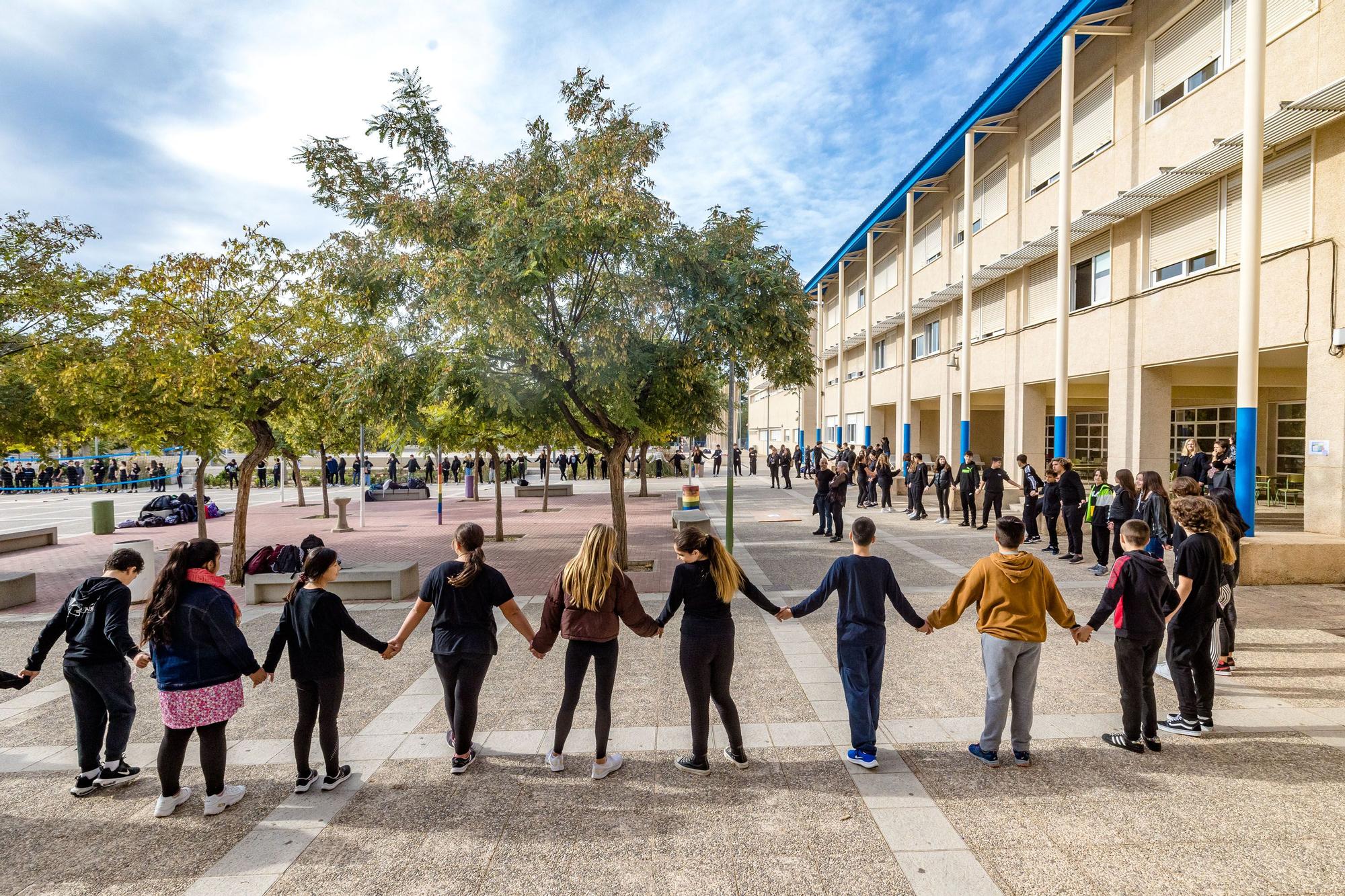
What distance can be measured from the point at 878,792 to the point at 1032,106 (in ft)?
67.4

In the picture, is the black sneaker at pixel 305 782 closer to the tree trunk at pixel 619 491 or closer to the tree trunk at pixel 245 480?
the tree trunk at pixel 619 491

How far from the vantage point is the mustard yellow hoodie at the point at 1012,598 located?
4.19m

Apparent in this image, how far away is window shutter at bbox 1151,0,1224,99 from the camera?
41.1 feet

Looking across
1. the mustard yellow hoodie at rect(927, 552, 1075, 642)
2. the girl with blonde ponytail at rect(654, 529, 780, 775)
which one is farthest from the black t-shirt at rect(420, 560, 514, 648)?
the mustard yellow hoodie at rect(927, 552, 1075, 642)

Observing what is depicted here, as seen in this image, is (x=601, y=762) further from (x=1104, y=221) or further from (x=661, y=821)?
(x=1104, y=221)

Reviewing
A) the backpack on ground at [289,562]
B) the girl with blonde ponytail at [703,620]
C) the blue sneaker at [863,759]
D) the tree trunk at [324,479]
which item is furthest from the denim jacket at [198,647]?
the tree trunk at [324,479]

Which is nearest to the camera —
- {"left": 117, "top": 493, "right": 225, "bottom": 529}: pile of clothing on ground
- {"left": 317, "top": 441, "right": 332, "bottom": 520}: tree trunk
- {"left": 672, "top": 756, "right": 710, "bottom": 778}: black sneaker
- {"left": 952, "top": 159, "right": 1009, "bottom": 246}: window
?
{"left": 672, "top": 756, "right": 710, "bottom": 778}: black sneaker

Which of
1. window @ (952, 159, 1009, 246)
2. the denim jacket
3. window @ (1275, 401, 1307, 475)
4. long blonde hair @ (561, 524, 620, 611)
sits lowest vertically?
the denim jacket

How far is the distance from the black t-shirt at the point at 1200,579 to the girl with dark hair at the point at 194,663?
19.3 ft

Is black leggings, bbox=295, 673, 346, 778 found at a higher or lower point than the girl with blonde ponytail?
lower

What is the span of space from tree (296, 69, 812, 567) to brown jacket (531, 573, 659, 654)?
4755 mm

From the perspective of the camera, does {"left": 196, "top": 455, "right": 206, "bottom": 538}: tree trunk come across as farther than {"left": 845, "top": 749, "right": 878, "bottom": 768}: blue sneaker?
Yes

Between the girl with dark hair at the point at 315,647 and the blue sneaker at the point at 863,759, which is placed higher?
the girl with dark hair at the point at 315,647

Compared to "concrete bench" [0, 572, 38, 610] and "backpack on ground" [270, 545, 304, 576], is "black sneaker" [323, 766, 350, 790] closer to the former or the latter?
"backpack on ground" [270, 545, 304, 576]
